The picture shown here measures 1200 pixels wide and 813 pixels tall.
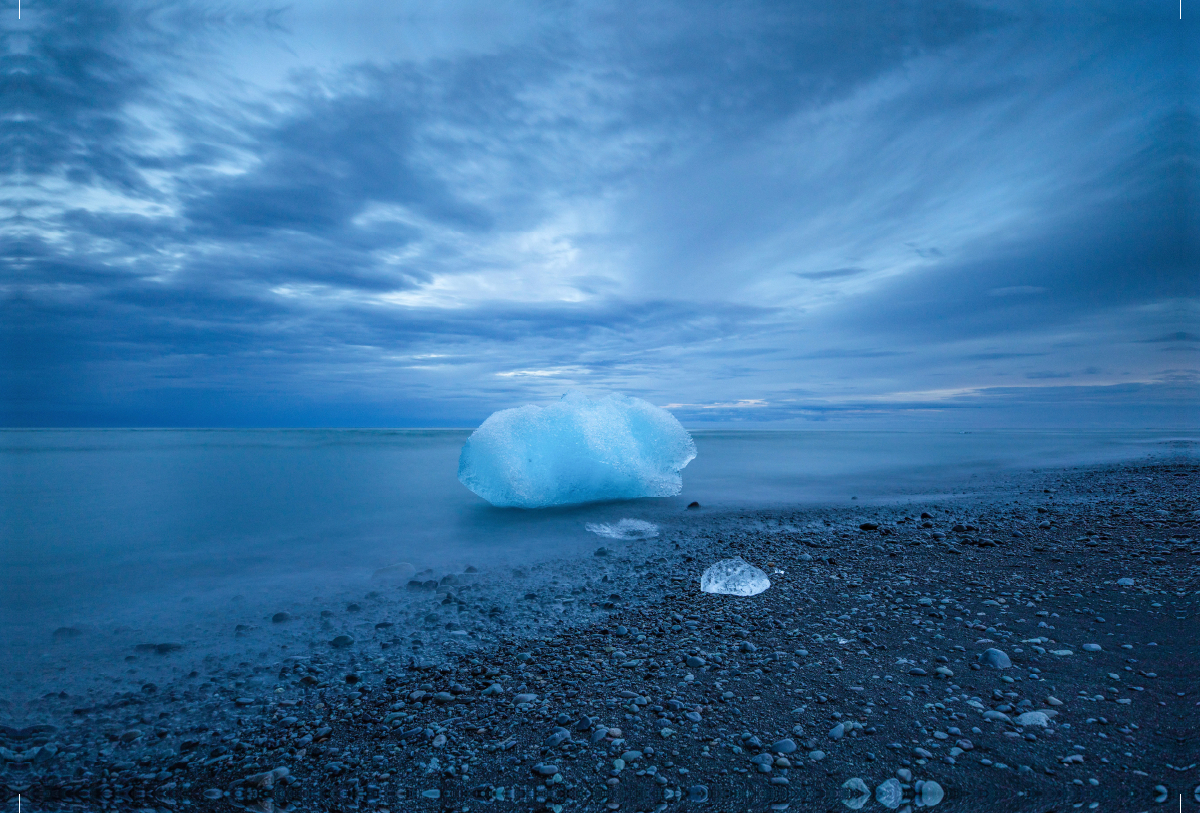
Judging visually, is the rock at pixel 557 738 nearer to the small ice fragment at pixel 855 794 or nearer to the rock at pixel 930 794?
the small ice fragment at pixel 855 794

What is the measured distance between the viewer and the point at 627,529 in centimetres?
657

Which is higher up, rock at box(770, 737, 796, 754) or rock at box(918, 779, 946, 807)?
rock at box(918, 779, 946, 807)

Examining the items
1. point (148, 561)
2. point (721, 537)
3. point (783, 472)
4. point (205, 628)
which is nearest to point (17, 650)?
point (205, 628)

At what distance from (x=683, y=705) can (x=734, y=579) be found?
192 cm

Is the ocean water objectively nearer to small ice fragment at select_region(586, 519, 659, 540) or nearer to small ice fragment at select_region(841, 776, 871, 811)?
small ice fragment at select_region(586, 519, 659, 540)

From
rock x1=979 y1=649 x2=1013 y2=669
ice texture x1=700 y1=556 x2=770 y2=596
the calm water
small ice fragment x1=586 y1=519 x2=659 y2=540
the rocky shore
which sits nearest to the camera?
the rocky shore

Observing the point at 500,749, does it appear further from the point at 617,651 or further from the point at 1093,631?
the point at 1093,631

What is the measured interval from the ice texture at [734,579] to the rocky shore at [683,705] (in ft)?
0.48

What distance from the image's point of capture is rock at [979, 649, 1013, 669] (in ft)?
8.95

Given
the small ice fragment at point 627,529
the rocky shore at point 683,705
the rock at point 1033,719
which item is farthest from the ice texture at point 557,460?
the rock at point 1033,719

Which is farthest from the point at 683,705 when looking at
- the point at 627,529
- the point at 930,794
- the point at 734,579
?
the point at 627,529

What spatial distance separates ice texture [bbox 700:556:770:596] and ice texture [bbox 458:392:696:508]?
11.7ft

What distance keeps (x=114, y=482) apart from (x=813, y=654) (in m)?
15.1

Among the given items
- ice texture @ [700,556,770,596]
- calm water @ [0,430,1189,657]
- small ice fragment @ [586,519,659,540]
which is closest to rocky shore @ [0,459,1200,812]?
ice texture @ [700,556,770,596]
